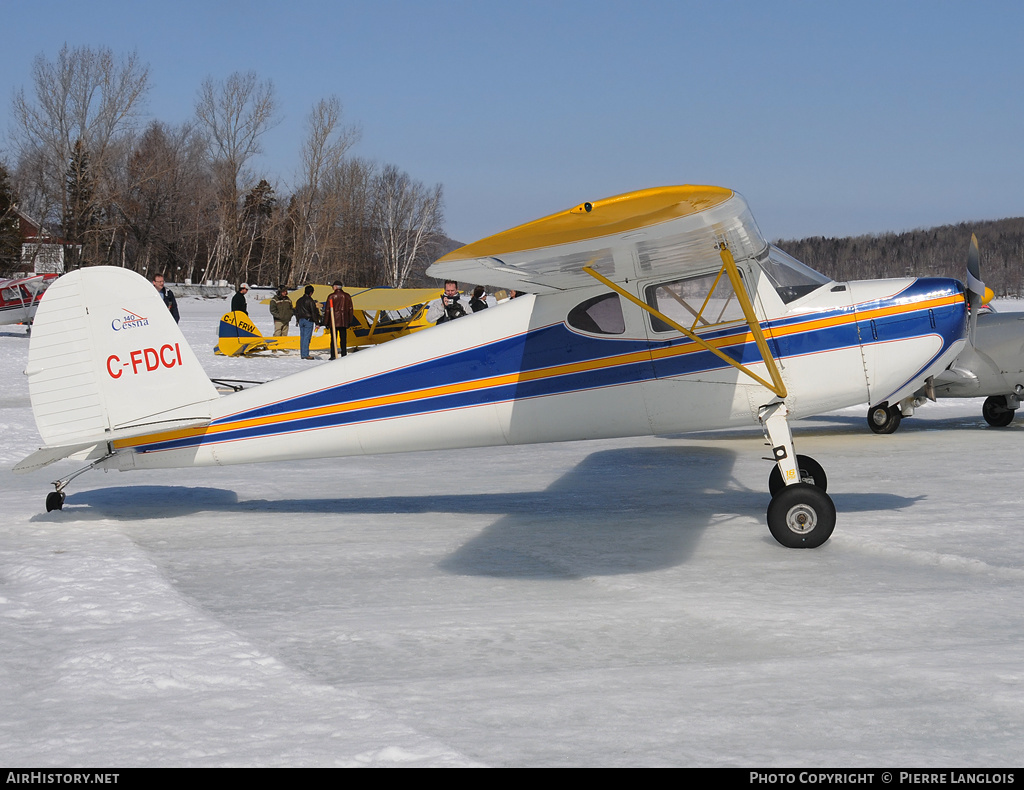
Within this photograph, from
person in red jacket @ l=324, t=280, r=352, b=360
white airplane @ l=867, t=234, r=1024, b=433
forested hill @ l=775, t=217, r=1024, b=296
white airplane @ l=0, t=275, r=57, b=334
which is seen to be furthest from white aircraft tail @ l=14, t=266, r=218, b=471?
forested hill @ l=775, t=217, r=1024, b=296

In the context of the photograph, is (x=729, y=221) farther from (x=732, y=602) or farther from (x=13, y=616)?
(x=13, y=616)

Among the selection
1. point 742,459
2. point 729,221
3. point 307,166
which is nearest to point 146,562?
point 729,221

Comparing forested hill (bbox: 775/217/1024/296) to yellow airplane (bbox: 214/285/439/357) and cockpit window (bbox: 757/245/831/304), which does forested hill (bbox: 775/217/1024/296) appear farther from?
cockpit window (bbox: 757/245/831/304)

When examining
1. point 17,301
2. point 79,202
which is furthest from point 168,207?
point 17,301

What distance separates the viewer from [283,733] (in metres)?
2.89

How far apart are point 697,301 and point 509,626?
120 inches

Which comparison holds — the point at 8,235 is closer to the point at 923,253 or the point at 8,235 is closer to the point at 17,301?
the point at 17,301

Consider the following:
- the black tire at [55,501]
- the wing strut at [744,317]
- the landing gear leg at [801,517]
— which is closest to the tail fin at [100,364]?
the black tire at [55,501]

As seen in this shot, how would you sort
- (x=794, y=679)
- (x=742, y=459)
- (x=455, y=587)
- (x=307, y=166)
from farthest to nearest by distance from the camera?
(x=307, y=166) → (x=742, y=459) → (x=455, y=587) → (x=794, y=679)

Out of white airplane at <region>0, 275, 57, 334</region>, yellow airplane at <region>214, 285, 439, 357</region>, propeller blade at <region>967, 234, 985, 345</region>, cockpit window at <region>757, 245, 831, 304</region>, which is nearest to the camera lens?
cockpit window at <region>757, 245, 831, 304</region>

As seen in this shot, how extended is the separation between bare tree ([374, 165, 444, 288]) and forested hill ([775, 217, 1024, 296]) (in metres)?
33.9

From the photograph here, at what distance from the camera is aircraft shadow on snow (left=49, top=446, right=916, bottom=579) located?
530 cm

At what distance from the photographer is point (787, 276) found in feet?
20.6
